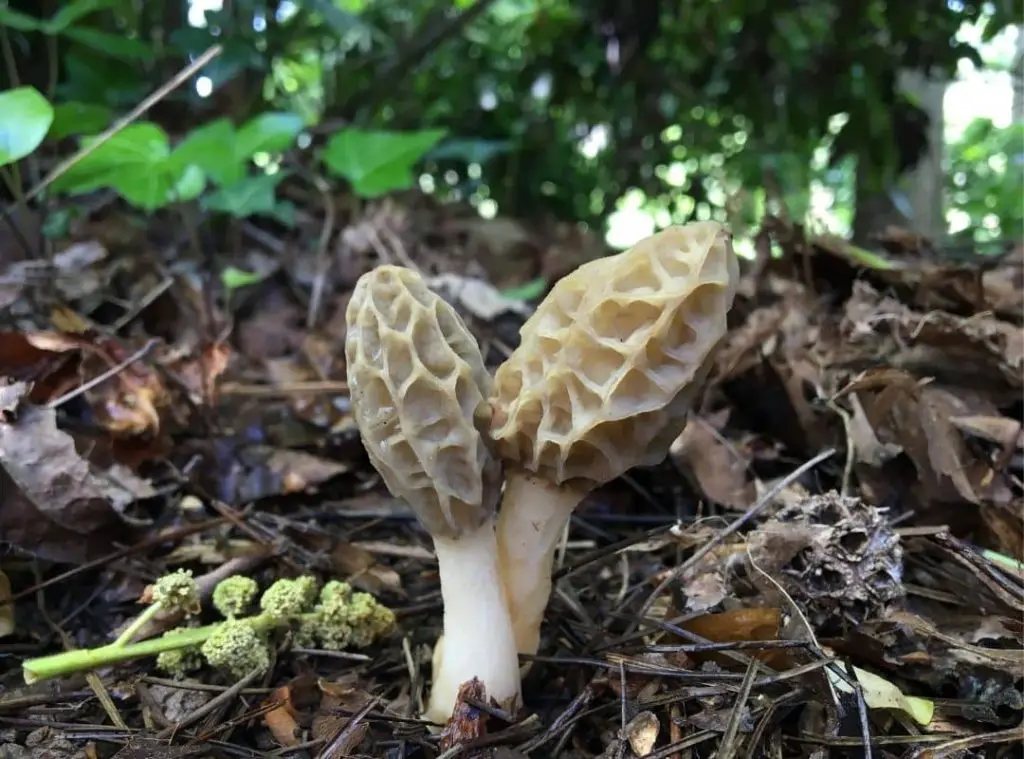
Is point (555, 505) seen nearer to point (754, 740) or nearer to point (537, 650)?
point (537, 650)

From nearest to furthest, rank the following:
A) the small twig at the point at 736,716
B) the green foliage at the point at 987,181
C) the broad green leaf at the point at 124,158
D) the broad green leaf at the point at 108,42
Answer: the small twig at the point at 736,716 → the broad green leaf at the point at 124,158 → the broad green leaf at the point at 108,42 → the green foliage at the point at 987,181

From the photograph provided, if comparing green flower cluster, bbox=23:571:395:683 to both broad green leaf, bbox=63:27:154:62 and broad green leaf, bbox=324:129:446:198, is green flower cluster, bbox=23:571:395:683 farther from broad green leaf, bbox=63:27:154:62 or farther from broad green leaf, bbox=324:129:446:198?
broad green leaf, bbox=63:27:154:62

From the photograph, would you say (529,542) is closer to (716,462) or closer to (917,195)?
(716,462)

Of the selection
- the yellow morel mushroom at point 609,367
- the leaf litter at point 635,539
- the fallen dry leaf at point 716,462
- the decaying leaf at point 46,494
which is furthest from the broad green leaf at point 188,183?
the fallen dry leaf at point 716,462

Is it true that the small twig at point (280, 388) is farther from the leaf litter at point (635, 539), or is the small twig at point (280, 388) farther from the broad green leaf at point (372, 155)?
the broad green leaf at point (372, 155)

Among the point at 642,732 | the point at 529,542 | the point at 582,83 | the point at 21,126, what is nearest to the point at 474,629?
the point at 529,542
